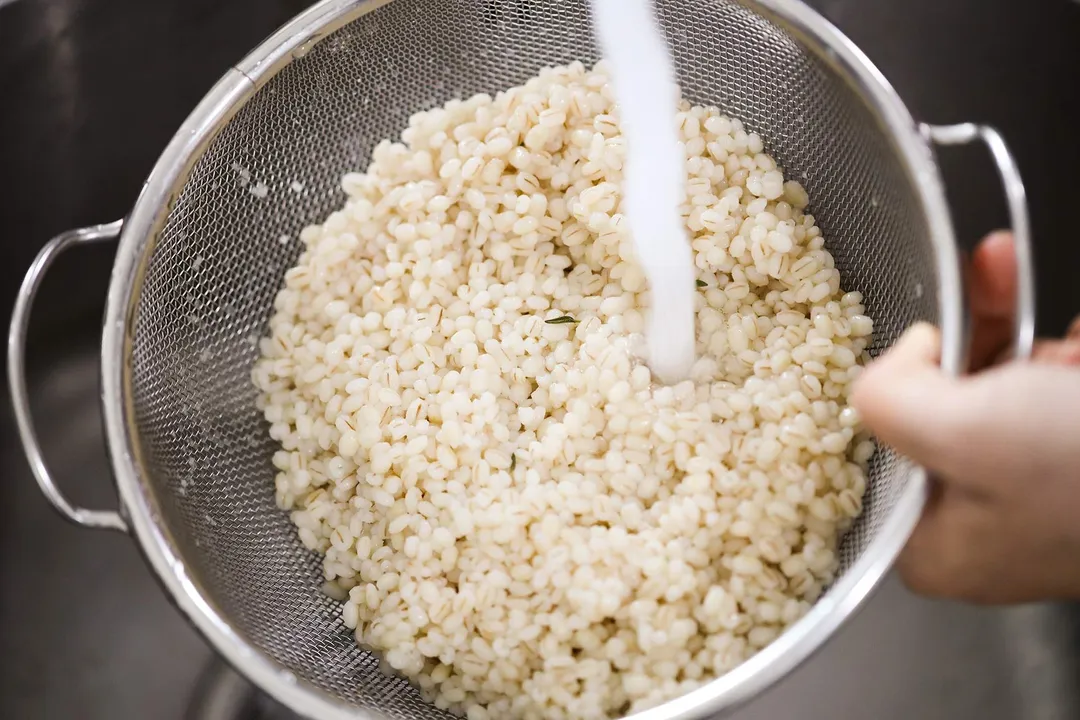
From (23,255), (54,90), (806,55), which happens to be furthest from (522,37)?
(23,255)

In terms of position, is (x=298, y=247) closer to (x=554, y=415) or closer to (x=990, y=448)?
(x=554, y=415)

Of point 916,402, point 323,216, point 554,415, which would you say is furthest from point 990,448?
point 323,216

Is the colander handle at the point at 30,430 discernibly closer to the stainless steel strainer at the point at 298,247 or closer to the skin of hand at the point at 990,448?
the stainless steel strainer at the point at 298,247

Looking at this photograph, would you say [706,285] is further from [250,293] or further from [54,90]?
[54,90]

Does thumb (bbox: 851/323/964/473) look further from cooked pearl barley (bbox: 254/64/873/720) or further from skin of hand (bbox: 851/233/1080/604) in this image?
cooked pearl barley (bbox: 254/64/873/720)

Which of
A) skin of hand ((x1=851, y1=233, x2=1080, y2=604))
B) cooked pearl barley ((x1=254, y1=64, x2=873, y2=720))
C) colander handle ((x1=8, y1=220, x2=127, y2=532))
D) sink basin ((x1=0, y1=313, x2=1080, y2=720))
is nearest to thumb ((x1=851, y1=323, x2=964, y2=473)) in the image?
skin of hand ((x1=851, y1=233, x2=1080, y2=604))

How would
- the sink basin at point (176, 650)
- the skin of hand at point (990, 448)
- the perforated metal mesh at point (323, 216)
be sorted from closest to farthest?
the skin of hand at point (990, 448)
the perforated metal mesh at point (323, 216)
the sink basin at point (176, 650)

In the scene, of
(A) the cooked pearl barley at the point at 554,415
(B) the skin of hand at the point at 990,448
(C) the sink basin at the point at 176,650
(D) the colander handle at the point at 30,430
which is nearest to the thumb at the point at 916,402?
(B) the skin of hand at the point at 990,448
